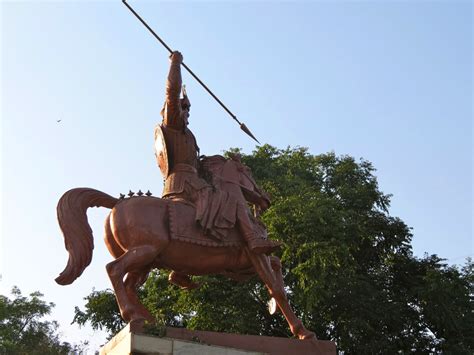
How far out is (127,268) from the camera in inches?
340

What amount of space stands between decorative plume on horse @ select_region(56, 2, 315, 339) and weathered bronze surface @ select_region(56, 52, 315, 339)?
0.01 m

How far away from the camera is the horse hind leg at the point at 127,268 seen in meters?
8.52

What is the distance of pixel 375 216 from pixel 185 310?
7978 mm

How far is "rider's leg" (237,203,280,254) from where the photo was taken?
30.5 feet

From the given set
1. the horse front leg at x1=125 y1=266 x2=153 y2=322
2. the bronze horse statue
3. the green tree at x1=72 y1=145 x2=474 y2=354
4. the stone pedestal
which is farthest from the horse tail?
the green tree at x1=72 y1=145 x2=474 y2=354

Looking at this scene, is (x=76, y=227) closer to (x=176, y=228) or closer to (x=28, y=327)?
(x=176, y=228)

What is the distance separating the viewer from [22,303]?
34.5 meters

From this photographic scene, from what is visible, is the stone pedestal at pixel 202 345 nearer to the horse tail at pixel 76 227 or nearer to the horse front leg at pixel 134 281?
the horse front leg at pixel 134 281

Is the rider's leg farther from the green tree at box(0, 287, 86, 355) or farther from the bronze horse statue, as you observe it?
the green tree at box(0, 287, 86, 355)

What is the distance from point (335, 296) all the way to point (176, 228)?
1277cm

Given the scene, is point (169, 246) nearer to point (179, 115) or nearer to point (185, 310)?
point (179, 115)

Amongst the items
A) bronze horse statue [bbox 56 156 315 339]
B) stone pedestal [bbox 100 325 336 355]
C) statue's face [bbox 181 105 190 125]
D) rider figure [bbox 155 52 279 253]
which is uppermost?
statue's face [bbox 181 105 190 125]

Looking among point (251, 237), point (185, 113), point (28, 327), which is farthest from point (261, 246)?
point (28, 327)

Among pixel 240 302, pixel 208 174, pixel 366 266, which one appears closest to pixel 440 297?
pixel 366 266
